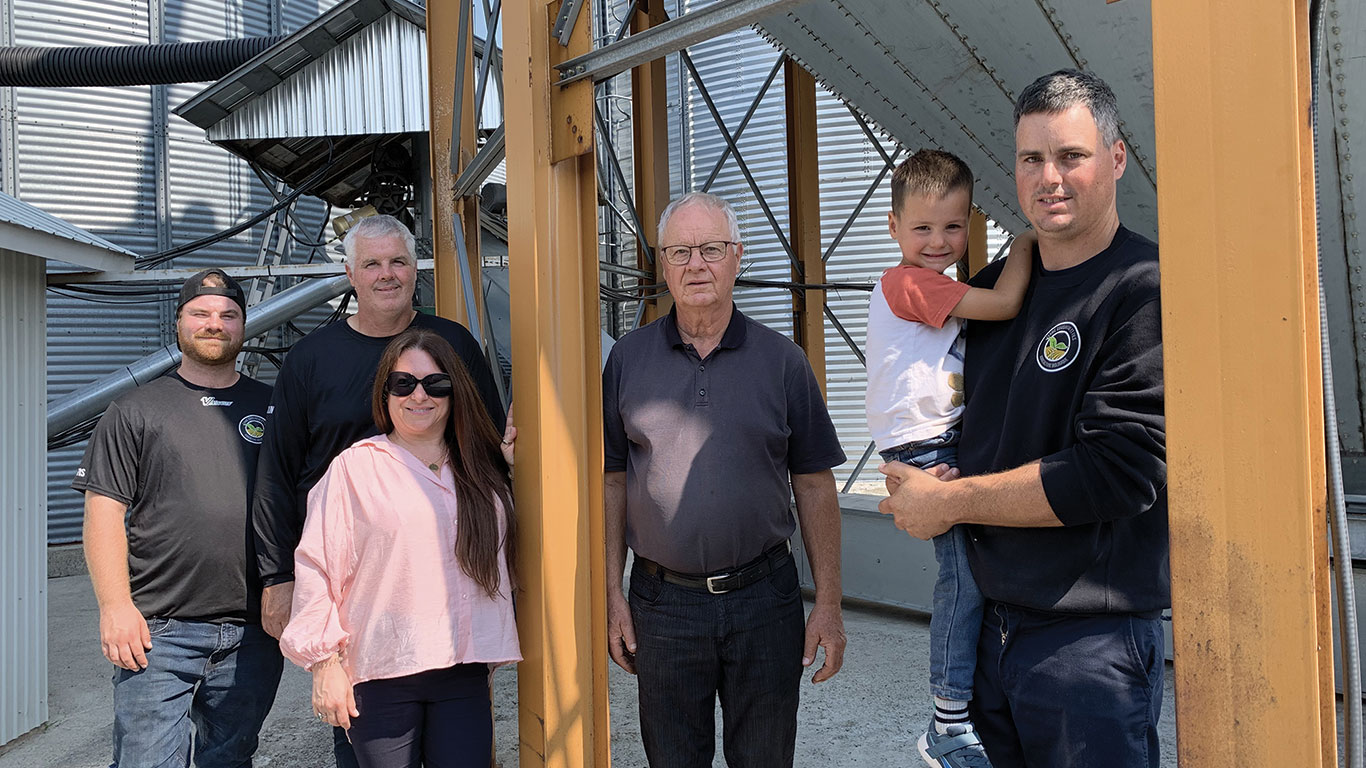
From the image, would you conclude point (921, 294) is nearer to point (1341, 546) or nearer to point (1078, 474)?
point (1078, 474)

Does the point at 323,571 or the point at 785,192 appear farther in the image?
the point at 785,192

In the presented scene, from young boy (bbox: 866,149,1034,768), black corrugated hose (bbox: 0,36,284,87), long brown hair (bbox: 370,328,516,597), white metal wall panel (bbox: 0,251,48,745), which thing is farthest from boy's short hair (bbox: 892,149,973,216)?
black corrugated hose (bbox: 0,36,284,87)

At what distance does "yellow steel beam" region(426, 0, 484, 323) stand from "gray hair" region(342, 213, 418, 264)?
3.09 feet

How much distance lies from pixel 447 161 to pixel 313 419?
5.85ft

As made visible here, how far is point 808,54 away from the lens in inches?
218

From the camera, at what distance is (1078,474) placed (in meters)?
1.76

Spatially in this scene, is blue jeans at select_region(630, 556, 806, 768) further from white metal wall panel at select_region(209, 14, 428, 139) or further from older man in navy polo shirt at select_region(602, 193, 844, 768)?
white metal wall panel at select_region(209, 14, 428, 139)

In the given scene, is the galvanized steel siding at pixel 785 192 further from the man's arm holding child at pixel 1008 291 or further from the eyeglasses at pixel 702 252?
the man's arm holding child at pixel 1008 291

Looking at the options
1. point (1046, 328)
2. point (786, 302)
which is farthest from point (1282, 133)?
point (786, 302)

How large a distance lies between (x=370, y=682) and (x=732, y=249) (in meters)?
1.67

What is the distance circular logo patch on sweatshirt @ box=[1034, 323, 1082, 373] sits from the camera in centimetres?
184

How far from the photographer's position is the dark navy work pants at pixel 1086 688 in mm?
1844

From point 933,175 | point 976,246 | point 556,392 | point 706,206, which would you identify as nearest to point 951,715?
point 933,175

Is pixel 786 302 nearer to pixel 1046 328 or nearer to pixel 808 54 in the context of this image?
pixel 808 54
